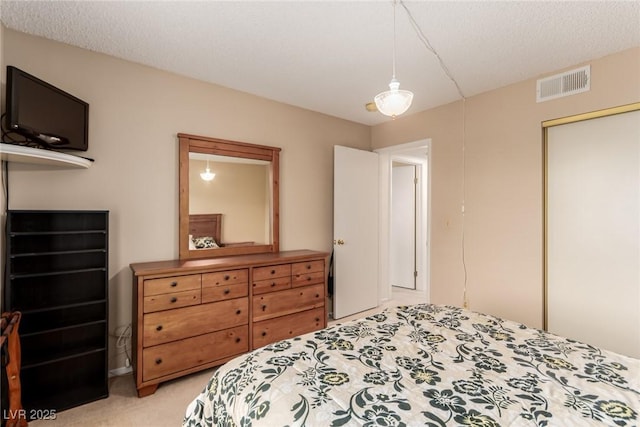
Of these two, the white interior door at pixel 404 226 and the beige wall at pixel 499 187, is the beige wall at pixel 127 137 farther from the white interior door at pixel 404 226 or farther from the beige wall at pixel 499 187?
the white interior door at pixel 404 226

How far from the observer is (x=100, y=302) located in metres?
2.13

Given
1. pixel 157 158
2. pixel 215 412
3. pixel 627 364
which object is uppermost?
pixel 157 158

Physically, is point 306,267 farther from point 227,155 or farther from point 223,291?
point 227,155

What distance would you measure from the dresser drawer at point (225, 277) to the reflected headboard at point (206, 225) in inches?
20.8

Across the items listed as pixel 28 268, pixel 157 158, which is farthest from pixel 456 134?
pixel 28 268

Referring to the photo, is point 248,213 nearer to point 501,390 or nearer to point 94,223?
point 94,223

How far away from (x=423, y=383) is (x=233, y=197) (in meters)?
2.38

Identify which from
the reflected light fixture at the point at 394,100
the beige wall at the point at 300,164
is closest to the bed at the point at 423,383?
the reflected light fixture at the point at 394,100

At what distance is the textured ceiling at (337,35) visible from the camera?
1.83 metres

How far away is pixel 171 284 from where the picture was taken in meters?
2.22

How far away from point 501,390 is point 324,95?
9.37 feet

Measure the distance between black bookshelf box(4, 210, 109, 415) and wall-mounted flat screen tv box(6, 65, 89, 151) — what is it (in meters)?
0.49

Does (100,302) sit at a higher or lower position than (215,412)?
higher

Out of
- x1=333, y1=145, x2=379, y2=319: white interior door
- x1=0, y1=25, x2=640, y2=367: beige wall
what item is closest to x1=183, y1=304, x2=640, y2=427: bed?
x1=0, y1=25, x2=640, y2=367: beige wall
